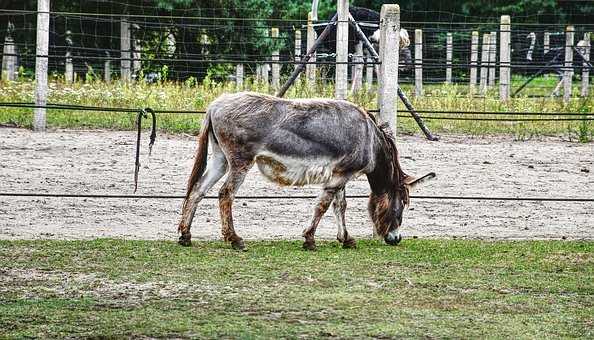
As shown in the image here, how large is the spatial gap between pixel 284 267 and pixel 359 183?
502 centimetres

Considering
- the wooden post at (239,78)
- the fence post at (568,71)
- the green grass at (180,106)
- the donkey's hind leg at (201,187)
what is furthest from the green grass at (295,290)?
the fence post at (568,71)

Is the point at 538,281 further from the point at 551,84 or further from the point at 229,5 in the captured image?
the point at 551,84

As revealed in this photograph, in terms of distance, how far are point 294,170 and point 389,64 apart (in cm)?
164

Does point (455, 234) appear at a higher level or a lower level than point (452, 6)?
lower

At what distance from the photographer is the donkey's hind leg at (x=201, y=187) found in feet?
31.6

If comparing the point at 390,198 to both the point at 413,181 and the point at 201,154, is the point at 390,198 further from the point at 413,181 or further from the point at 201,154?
the point at 201,154

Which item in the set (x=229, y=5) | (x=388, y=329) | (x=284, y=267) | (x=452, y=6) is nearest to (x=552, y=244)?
(x=284, y=267)

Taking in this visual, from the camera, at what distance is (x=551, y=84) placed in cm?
3531

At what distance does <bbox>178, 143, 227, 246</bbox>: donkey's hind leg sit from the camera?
9641 millimetres

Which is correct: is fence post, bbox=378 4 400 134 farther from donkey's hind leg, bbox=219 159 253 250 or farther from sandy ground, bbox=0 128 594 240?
donkey's hind leg, bbox=219 159 253 250

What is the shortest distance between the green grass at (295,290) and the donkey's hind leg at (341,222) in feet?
0.50

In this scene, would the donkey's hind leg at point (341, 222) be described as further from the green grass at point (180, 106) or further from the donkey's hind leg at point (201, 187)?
the green grass at point (180, 106)

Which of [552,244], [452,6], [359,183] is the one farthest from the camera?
[452,6]

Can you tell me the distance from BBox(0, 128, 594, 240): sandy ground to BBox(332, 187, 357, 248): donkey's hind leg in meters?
0.71
